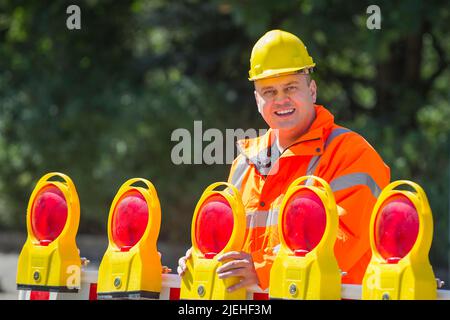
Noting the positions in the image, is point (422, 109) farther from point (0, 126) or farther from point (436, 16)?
point (0, 126)

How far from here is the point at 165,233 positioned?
13555 mm

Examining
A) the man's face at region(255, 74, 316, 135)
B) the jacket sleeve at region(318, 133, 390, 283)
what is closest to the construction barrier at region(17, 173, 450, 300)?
the jacket sleeve at region(318, 133, 390, 283)

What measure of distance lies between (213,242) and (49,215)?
2.64ft

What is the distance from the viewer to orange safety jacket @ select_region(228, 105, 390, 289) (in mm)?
3926

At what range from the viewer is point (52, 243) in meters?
4.13

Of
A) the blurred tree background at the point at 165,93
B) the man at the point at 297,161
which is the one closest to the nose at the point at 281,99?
the man at the point at 297,161

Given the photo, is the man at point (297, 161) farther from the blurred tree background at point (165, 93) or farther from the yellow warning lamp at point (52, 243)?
the blurred tree background at point (165, 93)

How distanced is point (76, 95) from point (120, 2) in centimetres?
148

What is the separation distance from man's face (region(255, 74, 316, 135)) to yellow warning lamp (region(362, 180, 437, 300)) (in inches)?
36.7

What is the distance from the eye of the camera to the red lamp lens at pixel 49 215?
13.8 feet

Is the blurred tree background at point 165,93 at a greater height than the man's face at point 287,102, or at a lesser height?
greater

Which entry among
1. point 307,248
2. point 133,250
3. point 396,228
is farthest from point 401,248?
point 133,250

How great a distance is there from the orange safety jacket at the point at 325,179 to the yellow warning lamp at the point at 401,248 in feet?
1.48

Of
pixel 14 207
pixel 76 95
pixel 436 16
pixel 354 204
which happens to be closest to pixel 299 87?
pixel 354 204
